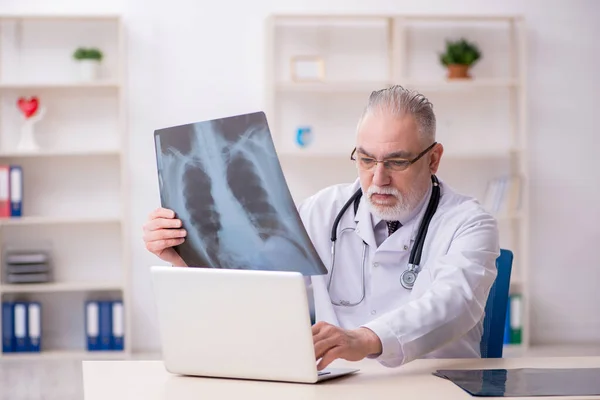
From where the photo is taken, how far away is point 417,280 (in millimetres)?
2123

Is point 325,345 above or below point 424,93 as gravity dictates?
below

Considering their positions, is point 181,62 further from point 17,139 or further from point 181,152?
point 181,152

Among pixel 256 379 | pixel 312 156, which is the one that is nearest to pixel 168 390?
pixel 256 379

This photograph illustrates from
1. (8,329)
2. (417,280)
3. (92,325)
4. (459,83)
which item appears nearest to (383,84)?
(459,83)

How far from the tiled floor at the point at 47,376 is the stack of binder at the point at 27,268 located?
0.46 m

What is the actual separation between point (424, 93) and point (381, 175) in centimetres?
353

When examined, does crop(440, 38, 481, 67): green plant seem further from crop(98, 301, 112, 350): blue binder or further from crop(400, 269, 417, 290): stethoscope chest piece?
crop(400, 269, 417, 290): stethoscope chest piece

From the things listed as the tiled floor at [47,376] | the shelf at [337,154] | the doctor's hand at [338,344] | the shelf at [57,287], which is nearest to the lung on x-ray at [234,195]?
the doctor's hand at [338,344]

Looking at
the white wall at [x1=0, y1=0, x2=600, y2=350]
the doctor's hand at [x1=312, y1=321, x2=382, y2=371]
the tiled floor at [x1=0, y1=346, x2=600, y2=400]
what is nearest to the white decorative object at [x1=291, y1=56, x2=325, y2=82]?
the white wall at [x1=0, y1=0, x2=600, y2=350]

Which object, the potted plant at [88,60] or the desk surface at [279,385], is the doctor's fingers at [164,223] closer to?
the desk surface at [279,385]

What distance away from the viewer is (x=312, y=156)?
18.0 feet

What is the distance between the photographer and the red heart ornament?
207 inches

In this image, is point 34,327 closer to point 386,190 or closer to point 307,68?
point 307,68

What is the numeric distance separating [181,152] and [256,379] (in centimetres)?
46
